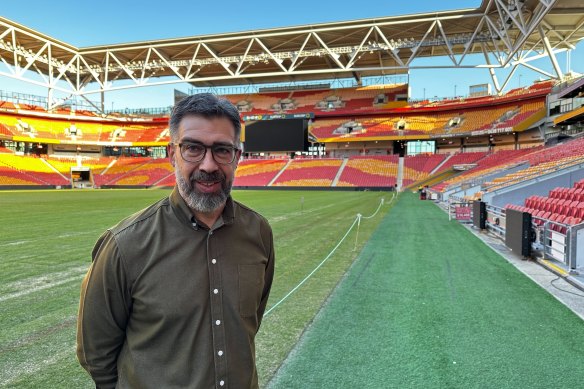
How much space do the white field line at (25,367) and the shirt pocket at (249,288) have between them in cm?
267

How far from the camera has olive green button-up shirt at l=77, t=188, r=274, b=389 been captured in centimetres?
138

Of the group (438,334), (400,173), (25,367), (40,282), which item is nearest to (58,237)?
(40,282)

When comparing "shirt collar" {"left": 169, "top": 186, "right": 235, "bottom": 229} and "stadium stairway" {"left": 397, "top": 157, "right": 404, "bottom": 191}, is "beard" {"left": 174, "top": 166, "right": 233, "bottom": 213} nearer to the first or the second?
"shirt collar" {"left": 169, "top": 186, "right": 235, "bottom": 229}

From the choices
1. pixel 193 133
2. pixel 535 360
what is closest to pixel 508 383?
pixel 535 360

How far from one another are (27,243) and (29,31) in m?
45.9

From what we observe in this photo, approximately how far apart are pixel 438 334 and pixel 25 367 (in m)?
3.98

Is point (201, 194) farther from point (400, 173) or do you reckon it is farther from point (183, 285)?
point (400, 173)

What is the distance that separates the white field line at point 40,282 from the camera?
202 inches

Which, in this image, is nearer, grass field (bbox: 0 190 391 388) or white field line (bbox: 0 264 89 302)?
grass field (bbox: 0 190 391 388)

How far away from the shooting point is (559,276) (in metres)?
6.13

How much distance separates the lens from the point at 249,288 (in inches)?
60.3

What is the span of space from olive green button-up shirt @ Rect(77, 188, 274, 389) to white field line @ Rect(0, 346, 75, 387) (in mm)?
2244

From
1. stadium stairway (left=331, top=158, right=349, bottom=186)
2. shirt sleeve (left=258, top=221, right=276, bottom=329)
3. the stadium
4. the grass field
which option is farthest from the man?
stadium stairway (left=331, top=158, right=349, bottom=186)

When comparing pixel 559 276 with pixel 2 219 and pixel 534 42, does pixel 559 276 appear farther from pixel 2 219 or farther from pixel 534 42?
pixel 534 42
